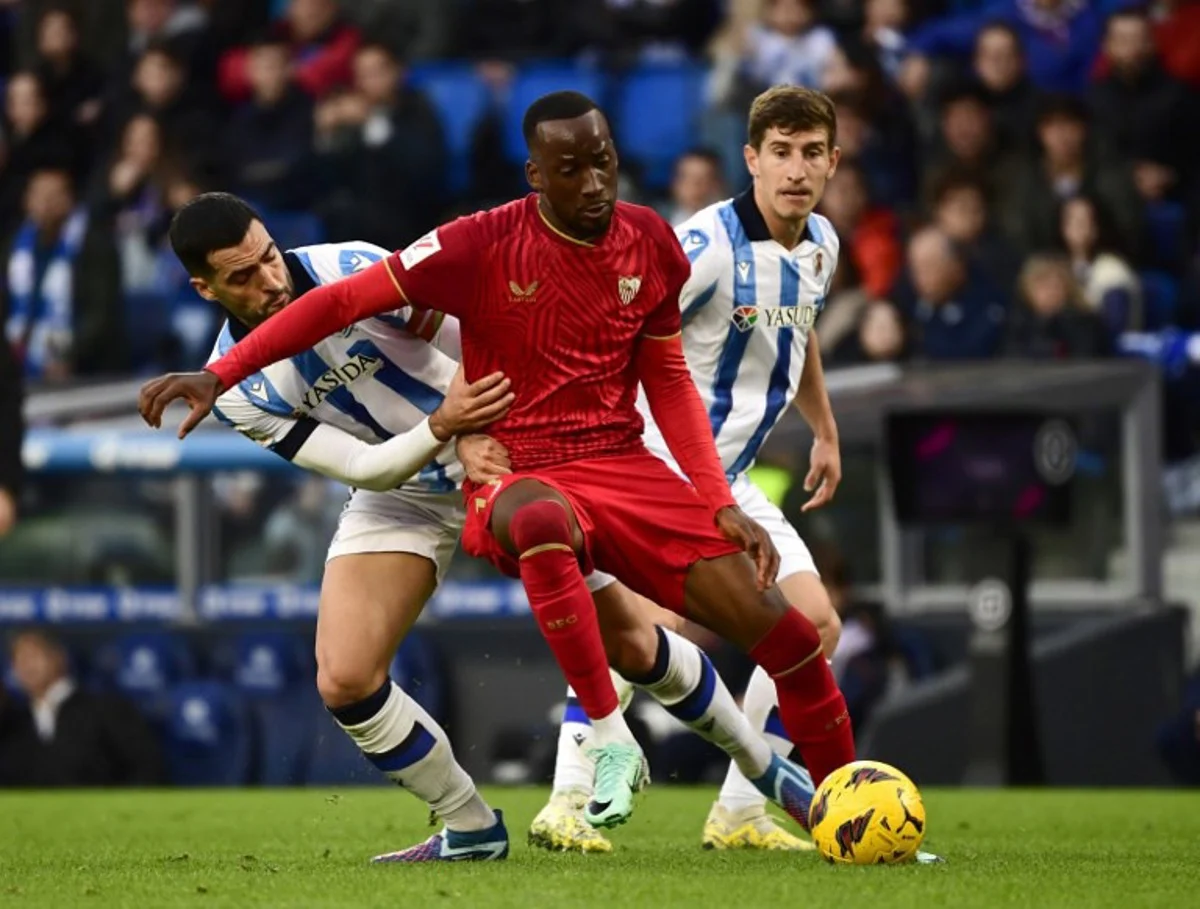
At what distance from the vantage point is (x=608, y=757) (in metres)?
5.68

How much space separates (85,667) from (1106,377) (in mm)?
5288

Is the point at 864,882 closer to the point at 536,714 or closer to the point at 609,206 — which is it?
the point at 609,206

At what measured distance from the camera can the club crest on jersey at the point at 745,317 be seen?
22.9ft

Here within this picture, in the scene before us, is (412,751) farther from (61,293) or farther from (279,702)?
(61,293)

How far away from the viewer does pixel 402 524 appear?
6.58 meters

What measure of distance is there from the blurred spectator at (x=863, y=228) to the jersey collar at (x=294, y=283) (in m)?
6.75

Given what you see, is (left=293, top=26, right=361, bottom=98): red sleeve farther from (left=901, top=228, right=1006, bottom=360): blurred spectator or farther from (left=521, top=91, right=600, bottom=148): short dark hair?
(left=521, top=91, right=600, bottom=148): short dark hair

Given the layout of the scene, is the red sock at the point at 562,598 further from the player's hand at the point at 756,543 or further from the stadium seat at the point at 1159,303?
the stadium seat at the point at 1159,303

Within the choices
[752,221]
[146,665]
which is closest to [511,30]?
[146,665]

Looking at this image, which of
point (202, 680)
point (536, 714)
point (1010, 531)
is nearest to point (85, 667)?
point (202, 680)

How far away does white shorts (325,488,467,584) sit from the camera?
6543 mm

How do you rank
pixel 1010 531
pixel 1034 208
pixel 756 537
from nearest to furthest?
1. pixel 756 537
2. pixel 1010 531
3. pixel 1034 208

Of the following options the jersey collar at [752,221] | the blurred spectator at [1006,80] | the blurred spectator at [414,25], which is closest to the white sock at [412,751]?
the jersey collar at [752,221]

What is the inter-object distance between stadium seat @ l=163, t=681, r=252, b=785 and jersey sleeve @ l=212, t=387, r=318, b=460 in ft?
19.1
